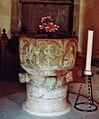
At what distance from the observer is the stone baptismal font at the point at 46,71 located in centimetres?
301


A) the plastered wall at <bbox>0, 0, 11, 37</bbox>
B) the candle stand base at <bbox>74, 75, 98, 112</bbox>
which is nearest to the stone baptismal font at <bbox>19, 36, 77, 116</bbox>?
the candle stand base at <bbox>74, 75, 98, 112</bbox>

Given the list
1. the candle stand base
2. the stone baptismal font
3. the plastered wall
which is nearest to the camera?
the stone baptismal font

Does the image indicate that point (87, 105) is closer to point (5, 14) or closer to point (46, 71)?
point (46, 71)

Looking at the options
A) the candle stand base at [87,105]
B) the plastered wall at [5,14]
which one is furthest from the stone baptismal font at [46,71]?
the plastered wall at [5,14]

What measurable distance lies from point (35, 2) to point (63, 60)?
3143 millimetres

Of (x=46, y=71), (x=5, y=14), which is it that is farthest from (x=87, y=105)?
(x=5, y=14)

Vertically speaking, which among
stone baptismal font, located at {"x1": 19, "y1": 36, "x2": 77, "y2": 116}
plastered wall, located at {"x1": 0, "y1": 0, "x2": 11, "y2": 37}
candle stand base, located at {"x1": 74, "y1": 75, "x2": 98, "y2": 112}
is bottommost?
candle stand base, located at {"x1": 74, "y1": 75, "x2": 98, "y2": 112}

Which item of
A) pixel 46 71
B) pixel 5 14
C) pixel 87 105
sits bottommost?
pixel 87 105

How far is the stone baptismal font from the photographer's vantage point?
9.87 ft

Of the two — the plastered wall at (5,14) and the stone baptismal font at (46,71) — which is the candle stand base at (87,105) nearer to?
the stone baptismal font at (46,71)

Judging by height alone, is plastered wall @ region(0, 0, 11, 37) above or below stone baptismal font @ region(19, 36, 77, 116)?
above

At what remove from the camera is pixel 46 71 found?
3082mm

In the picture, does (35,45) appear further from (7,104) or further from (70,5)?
(70,5)

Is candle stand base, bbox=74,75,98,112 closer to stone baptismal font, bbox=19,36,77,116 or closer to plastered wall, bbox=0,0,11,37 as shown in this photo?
stone baptismal font, bbox=19,36,77,116
